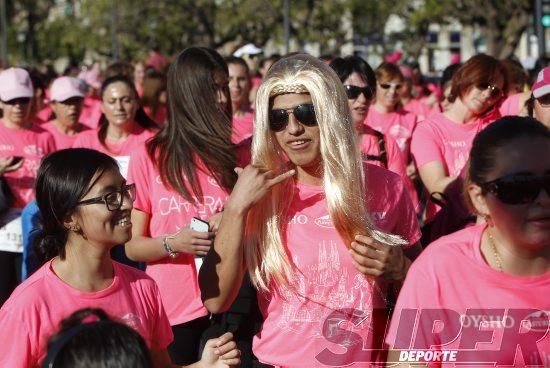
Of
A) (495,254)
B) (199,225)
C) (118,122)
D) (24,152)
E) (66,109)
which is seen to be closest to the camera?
(495,254)

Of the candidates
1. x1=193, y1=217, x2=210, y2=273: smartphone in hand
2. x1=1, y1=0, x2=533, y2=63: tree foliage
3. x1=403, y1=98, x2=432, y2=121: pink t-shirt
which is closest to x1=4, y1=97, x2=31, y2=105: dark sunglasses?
x1=193, y1=217, x2=210, y2=273: smartphone in hand

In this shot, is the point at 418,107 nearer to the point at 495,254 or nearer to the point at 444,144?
the point at 444,144

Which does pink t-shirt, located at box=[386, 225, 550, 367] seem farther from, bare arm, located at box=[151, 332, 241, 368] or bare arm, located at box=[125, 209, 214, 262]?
bare arm, located at box=[125, 209, 214, 262]

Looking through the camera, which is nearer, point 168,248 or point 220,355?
point 220,355

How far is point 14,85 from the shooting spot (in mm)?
8766

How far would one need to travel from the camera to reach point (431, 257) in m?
3.21

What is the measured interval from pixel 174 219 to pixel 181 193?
132 millimetres

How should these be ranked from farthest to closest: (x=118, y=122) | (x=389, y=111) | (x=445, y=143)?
1. (x=389, y=111)
2. (x=118, y=122)
3. (x=445, y=143)

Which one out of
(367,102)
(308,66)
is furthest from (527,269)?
(367,102)

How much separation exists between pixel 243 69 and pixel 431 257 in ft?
20.8

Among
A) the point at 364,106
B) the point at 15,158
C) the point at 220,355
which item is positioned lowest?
the point at 220,355

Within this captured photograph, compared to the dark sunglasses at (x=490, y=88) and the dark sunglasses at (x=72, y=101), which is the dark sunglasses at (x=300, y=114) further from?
the dark sunglasses at (x=72, y=101)

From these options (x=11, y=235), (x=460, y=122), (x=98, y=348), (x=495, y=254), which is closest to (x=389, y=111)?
(x=460, y=122)

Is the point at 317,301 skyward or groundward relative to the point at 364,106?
groundward
